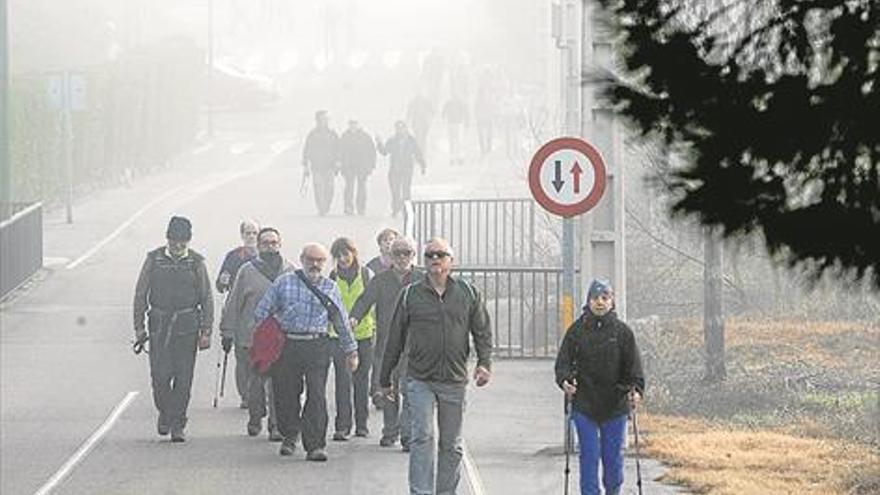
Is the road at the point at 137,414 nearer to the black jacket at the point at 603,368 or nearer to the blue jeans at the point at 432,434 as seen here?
the blue jeans at the point at 432,434

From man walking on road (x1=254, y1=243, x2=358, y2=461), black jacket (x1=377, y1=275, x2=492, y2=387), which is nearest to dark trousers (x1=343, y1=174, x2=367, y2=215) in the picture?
man walking on road (x1=254, y1=243, x2=358, y2=461)

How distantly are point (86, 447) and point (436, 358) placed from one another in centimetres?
479

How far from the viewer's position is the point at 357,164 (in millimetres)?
38969

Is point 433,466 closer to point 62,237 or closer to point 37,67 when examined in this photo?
point 62,237

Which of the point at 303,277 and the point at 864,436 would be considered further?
the point at 864,436

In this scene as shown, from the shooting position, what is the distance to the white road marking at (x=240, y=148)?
187 feet

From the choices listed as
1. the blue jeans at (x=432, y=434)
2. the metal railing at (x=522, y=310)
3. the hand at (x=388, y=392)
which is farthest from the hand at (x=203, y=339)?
the metal railing at (x=522, y=310)

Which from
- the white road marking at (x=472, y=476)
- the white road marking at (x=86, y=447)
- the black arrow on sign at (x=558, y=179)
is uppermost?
the black arrow on sign at (x=558, y=179)

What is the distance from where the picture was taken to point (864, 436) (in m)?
18.4

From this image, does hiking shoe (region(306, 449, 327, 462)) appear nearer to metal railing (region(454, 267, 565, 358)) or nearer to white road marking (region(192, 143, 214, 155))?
metal railing (region(454, 267, 565, 358))

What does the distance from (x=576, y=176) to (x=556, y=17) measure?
9.67 m

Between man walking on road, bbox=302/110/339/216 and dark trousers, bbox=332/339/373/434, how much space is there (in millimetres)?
20648

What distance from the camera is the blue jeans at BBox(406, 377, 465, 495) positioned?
14.4 metres

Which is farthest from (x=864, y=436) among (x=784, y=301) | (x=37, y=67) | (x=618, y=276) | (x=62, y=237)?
(x=37, y=67)
